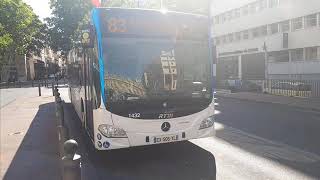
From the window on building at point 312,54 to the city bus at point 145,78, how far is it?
26.9 meters

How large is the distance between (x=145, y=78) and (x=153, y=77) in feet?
0.51

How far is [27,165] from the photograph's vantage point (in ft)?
23.7

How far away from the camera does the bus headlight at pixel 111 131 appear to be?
6863 millimetres

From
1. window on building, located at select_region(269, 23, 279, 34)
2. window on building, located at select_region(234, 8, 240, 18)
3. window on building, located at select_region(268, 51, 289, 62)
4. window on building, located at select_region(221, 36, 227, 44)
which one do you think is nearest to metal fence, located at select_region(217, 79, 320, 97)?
window on building, located at select_region(268, 51, 289, 62)

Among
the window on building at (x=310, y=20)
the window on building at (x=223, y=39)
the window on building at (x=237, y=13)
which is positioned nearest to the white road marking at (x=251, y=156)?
the window on building at (x=310, y=20)

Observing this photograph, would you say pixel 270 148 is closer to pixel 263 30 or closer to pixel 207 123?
pixel 207 123

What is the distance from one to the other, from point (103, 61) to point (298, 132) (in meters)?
6.14

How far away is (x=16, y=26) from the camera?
2397 inches

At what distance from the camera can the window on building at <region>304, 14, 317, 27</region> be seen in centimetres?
3124

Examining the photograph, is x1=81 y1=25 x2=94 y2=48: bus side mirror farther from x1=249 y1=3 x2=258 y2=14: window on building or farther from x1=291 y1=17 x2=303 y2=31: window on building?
x1=249 y1=3 x2=258 y2=14: window on building

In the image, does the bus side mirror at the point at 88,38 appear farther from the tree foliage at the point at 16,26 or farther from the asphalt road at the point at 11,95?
the tree foliage at the point at 16,26

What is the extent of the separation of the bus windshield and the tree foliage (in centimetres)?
5272

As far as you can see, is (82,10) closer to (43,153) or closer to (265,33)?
(265,33)

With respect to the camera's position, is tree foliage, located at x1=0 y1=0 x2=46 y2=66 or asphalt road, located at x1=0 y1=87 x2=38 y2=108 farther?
tree foliage, located at x1=0 y1=0 x2=46 y2=66
